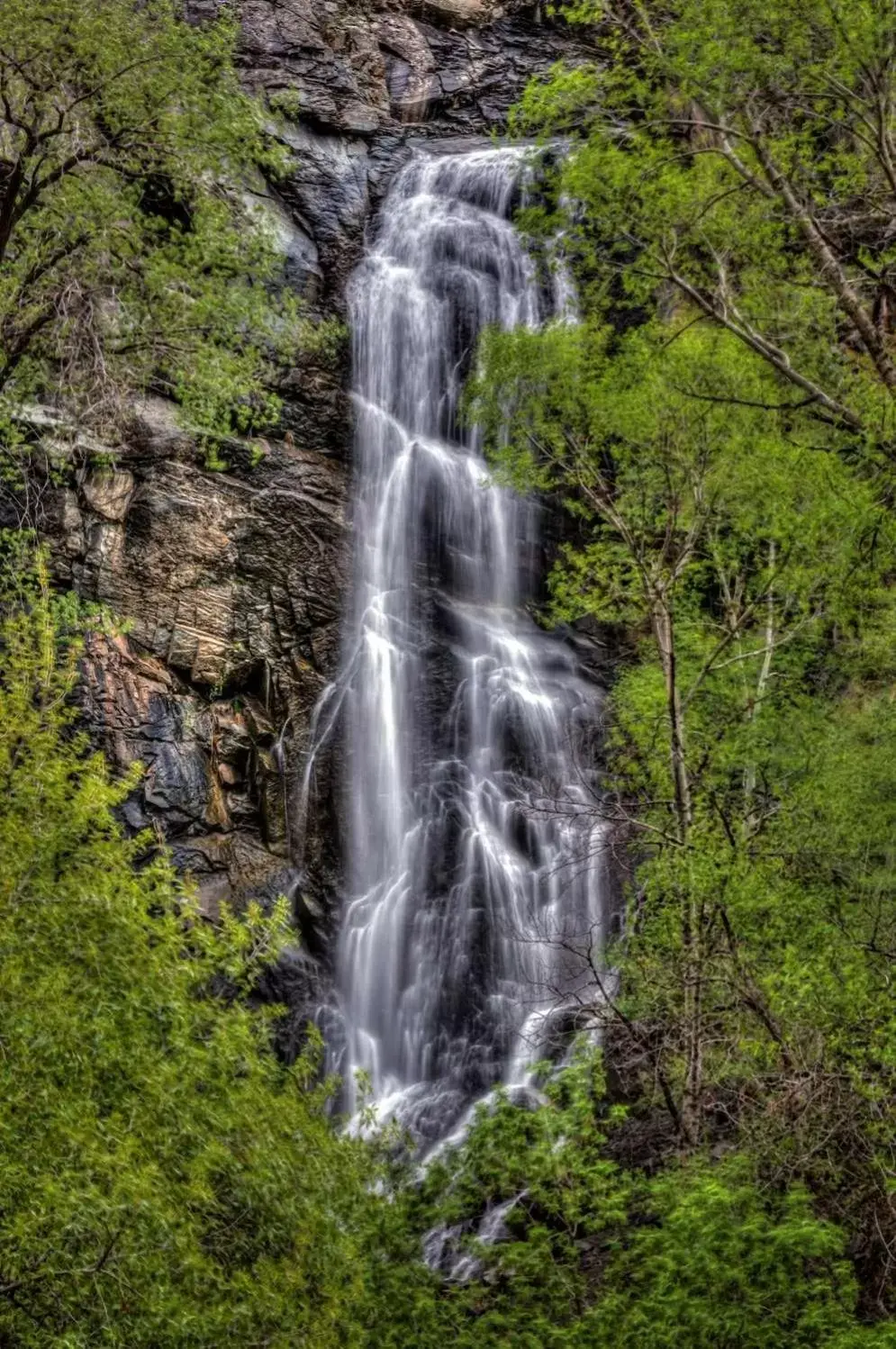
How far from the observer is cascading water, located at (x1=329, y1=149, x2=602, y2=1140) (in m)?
18.8

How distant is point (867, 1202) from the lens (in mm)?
10578

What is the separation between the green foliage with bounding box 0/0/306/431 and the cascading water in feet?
22.4

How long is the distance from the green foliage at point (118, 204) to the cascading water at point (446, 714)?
22.4 ft

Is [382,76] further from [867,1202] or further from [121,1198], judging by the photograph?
[121,1198]

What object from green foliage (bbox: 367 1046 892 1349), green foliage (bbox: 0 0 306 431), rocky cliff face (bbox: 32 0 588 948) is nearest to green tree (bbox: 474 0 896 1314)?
green foliage (bbox: 367 1046 892 1349)

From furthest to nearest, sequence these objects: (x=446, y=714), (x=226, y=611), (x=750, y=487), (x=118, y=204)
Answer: (x=446, y=714) → (x=226, y=611) → (x=750, y=487) → (x=118, y=204)

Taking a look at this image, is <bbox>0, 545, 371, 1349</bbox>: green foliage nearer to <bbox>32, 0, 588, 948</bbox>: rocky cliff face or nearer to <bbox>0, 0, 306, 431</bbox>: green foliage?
<bbox>0, 0, 306, 431</bbox>: green foliage

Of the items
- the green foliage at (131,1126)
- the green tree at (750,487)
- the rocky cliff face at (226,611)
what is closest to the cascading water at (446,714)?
the rocky cliff face at (226,611)

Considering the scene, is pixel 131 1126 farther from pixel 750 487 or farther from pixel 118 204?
pixel 750 487

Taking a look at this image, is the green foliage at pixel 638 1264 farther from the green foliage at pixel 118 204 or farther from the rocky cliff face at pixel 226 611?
the rocky cliff face at pixel 226 611

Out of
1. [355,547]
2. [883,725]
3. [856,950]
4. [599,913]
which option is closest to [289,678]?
[355,547]

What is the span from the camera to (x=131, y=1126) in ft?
21.9

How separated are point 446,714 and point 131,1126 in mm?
15711

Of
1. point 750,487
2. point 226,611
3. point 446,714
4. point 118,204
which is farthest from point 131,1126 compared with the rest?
point 446,714
